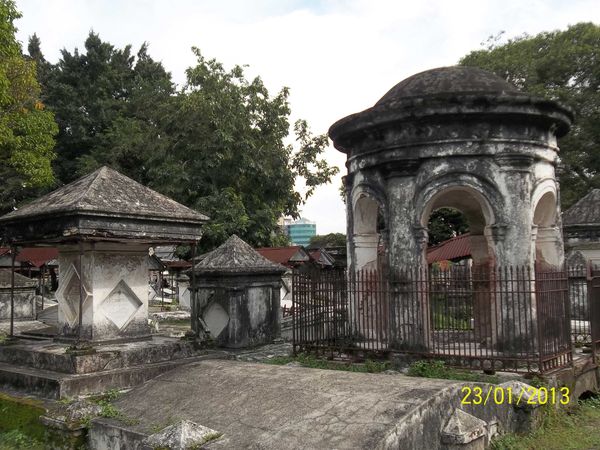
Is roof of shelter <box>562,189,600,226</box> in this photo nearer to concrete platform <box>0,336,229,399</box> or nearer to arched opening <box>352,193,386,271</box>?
arched opening <box>352,193,386,271</box>

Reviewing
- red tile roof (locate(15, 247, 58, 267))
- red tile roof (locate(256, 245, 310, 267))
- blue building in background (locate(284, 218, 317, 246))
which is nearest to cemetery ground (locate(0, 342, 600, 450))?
red tile roof (locate(256, 245, 310, 267))

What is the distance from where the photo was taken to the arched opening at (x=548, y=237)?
29.3ft

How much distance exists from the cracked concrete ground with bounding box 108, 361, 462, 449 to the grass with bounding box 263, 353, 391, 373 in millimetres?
1549

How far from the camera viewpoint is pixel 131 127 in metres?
31.8

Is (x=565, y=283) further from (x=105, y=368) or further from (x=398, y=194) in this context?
(x=105, y=368)

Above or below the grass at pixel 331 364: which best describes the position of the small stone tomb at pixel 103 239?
above

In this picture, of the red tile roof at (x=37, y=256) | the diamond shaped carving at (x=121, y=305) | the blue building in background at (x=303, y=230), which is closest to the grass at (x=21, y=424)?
the diamond shaped carving at (x=121, y=305)

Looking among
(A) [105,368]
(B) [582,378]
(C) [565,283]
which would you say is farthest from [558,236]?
(A) [105,368]

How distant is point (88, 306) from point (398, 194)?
485 centimetres

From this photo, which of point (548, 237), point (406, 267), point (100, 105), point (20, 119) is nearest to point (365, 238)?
point (406, 267)

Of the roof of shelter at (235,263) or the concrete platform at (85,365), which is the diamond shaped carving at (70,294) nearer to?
the concrete platform at (85,365)

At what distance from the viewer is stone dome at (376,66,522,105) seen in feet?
26.2

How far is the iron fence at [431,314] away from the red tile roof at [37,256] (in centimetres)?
1928

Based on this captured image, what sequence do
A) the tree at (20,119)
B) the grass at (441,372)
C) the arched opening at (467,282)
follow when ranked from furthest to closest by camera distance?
the tree at (20,119) < the arched opening at (467,282) < the grass at (441,372)
